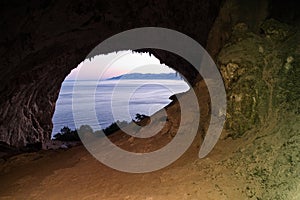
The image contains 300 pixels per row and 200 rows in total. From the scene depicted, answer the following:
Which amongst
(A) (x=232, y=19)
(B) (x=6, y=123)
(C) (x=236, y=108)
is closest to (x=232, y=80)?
(C) (x=236, y=108)

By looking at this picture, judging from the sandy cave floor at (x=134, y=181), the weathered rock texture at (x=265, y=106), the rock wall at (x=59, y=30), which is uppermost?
the rock wall at (x=59, y=30)

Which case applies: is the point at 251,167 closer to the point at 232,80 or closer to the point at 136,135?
the point at 232,80

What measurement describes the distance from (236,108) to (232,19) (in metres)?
1.15

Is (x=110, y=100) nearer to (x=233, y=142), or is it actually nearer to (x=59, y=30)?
(x=59, y=30)

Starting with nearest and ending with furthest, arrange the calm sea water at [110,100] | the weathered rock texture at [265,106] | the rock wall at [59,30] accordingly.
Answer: the weathered rock texture at [265,106], the rock wall at [59,30], the calm sea water at [110,100]

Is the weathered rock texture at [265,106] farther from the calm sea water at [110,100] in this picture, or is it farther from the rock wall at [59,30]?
the calm sea water at [110,100]

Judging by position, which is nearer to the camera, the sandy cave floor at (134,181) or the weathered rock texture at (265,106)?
the weathered rock texture at (265,106)

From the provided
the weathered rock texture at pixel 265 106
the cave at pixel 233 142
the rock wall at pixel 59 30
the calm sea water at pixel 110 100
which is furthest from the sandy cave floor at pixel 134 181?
the calm sea water at pixel 110 100

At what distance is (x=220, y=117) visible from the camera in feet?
10.0

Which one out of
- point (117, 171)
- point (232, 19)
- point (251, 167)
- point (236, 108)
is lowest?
point (117, 171)

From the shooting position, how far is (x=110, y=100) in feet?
49.8

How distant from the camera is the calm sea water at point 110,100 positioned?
40.1ft

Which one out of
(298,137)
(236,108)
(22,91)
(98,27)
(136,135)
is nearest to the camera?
(298,137)

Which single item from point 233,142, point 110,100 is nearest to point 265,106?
point 233,142
